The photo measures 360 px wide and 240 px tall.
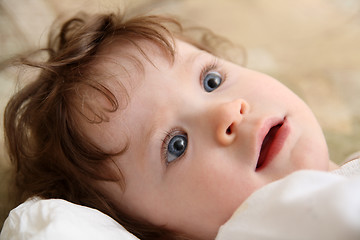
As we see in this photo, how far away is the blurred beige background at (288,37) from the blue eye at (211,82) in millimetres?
435

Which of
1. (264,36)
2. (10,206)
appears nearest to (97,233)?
(10,206)

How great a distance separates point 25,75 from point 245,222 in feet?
2.26

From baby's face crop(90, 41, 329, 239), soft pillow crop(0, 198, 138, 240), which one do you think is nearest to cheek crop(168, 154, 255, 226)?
baby's face crop(90, 41, 329, 239)

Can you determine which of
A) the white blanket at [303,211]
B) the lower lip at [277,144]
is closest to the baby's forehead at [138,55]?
the lower lip at [277,144]

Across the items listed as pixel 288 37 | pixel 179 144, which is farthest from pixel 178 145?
pixel 288 37

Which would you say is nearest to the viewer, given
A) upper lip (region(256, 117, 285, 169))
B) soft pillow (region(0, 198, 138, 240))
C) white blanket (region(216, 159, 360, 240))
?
white blanket (region(216, 159, 360, 240))

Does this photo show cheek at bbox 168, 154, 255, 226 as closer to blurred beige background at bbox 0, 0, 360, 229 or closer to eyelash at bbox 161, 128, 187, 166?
eyelash at bbox 161, 128, 187, 166

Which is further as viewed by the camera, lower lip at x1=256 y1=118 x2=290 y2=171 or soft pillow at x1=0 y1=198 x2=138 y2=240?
lower lip at x1=256 y1=118 x2=290 y2=171

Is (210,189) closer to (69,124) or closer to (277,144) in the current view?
(277,144)

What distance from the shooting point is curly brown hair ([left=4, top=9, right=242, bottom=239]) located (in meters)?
0.89

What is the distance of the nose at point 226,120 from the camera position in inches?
31.4

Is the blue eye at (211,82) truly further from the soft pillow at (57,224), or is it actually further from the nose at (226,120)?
the soft pillow at (57,224)

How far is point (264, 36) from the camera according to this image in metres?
1.45

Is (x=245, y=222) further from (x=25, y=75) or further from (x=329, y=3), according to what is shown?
(x=329, y=3)
